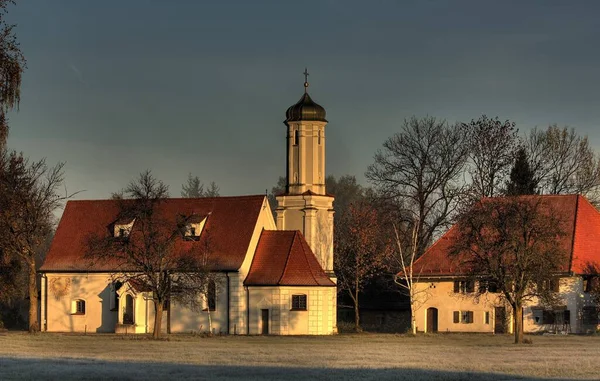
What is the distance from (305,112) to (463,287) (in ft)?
49.2

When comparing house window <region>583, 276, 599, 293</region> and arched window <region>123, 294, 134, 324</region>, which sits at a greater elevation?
house window <region>583, 276, 599, 293</region>

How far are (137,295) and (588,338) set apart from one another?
26.2 meters

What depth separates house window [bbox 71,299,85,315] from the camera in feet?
241

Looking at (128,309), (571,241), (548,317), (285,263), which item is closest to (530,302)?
(548,317)

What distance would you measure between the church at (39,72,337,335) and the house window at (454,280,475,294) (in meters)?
7.85

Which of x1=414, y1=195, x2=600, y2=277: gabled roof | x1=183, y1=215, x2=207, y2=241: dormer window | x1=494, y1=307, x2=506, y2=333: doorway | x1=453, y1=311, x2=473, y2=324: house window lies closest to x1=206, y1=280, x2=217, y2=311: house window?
x1=183, y1=215, x2=207, y2=241: dormer window

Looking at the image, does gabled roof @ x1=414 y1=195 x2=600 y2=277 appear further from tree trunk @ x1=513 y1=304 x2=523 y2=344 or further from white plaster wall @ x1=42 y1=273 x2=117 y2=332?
white plaster wall @ x1=42 y1=273 x2=117 y2=332

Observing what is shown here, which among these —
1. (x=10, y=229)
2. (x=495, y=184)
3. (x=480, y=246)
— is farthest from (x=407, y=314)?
(x=10, y=229)

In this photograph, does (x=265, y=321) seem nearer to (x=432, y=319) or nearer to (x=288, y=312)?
(x=288, y=312)

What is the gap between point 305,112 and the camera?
247 ft

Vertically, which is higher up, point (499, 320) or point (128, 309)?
point (128, 309)

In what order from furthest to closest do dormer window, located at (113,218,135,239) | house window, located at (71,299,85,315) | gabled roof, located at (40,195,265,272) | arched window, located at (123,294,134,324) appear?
house window, located at (71,299,85,315) → arched window, located at (123,294,134,324) → gabled roof, located at (40,195,265,272) → dormer window, located at (113,218,135,239)

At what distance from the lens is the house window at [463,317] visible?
74.1 metres

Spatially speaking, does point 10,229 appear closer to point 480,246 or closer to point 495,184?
point 480,246
